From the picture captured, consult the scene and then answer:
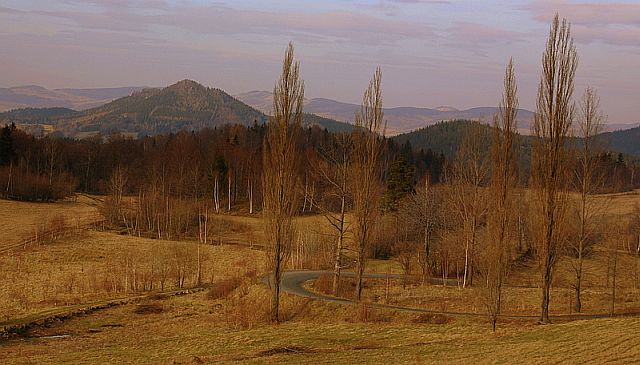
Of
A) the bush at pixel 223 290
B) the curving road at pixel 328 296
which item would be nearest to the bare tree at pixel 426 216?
the curving road at pixel 328 296

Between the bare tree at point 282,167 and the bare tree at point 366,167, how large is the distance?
4563 mm

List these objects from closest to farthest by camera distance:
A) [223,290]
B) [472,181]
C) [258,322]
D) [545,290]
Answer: [545,290] → [258,322] → [223,290] → [472,181]

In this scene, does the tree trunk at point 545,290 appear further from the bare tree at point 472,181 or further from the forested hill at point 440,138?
the forested hill at point 440,138

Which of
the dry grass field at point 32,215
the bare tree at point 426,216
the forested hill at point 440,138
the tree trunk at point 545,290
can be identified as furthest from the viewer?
the forested hill at point 440,138

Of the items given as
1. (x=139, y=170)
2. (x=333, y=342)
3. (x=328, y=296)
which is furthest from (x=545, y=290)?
(x=139, y=170)

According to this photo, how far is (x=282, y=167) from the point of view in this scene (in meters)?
29.3

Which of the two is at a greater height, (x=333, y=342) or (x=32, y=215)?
(x=333, y=342)

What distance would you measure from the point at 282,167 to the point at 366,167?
580 cm

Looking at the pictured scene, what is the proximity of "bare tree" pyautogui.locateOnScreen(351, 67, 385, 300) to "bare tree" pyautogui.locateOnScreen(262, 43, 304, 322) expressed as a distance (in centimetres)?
456

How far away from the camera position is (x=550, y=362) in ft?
57.9

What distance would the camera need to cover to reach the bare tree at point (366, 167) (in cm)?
3272

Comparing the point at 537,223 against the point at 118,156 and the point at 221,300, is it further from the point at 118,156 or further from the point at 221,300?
the point at 118,156

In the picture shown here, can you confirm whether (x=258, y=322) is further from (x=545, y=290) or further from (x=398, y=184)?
(x=398, y=184)

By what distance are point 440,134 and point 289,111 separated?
166737mm
